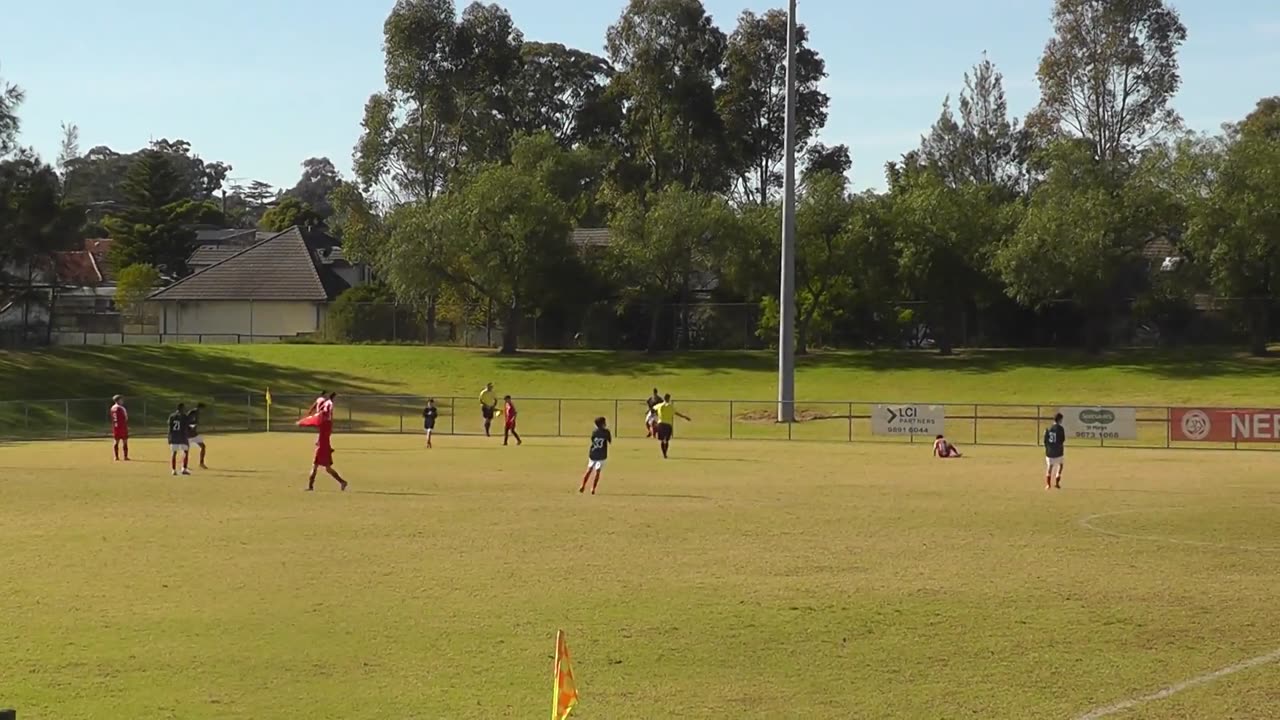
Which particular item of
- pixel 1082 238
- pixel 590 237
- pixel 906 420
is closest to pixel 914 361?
pixel 1082 238

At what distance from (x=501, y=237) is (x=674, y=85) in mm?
18437

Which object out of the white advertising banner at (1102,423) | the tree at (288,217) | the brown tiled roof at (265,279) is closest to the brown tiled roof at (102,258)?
the tree at (288,217)

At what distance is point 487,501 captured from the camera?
28188 mm

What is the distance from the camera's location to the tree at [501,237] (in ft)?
248

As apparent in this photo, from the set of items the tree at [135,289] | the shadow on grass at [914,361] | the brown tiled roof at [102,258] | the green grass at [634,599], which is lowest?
the green grass at [634,599]

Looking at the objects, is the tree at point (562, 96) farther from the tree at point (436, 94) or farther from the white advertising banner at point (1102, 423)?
the white advertising banner at point (1102, 423)

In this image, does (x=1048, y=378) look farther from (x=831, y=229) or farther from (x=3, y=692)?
(x=3, y=692)

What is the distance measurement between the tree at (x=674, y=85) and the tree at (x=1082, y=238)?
22.6 m

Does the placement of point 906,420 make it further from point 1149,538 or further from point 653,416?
point 1149,538

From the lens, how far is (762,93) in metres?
91.9

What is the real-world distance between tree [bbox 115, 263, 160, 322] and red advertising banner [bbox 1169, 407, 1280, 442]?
63.7m

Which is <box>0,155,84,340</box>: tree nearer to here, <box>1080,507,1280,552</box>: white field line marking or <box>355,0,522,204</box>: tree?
<box>355,0,522,204</box>: tree

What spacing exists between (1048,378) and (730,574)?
52471 mm

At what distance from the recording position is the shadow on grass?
68812 mm
